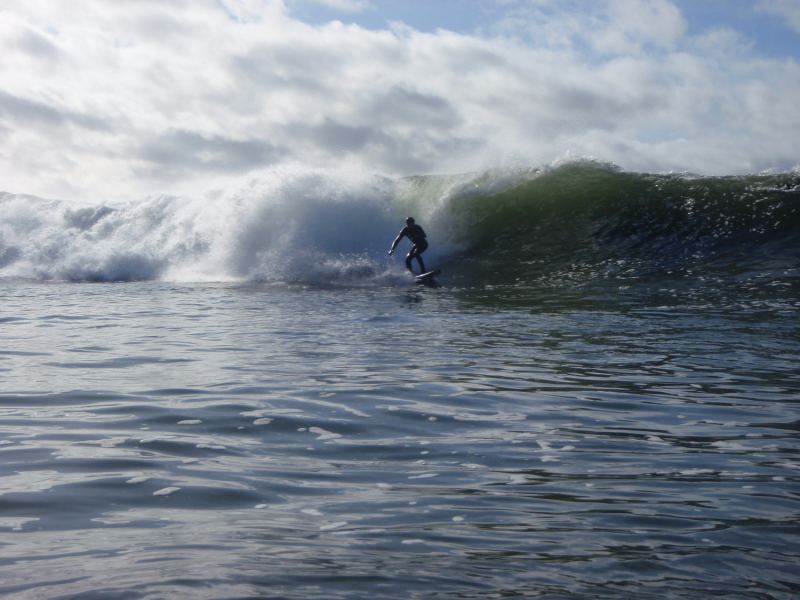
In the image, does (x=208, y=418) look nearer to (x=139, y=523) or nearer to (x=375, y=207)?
(x=139, y=523)

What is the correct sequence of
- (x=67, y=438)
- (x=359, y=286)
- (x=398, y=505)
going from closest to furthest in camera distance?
(x=398, y=505), (x=67, y=438), (x=359, y=286)

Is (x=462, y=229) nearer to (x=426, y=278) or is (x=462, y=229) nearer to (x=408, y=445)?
(x=426, y=278)

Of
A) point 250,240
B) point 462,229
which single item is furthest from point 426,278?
point 250,240

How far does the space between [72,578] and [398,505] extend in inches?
55.7

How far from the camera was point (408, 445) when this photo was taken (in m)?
5.14

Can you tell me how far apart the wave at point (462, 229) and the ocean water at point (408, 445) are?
14.6ft

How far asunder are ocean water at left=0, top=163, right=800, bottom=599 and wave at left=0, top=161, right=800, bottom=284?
14.6 feet

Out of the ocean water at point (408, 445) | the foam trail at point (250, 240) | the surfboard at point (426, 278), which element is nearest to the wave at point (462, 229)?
the foam trail at point (250, 240)

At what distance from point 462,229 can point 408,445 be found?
2137 centimetres

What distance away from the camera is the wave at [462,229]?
70.6 feet

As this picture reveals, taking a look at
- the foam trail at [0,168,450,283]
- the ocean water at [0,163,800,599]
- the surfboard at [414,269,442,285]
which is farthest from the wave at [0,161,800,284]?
the ocean water at [0,163,800,599]

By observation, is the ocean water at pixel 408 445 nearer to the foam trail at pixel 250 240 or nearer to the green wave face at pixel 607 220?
the green wave face at pixel 607 220

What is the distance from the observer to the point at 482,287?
19078mm

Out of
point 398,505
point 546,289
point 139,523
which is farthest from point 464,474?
point 546,289
